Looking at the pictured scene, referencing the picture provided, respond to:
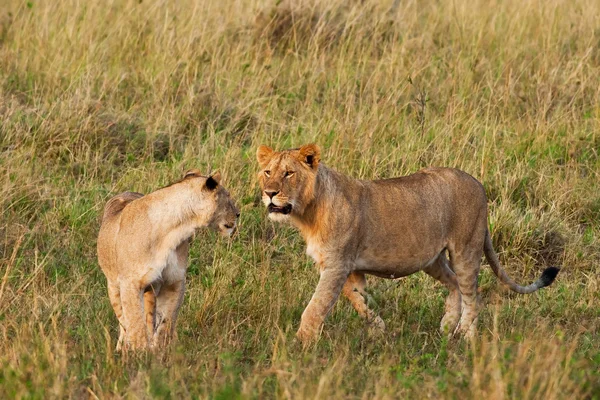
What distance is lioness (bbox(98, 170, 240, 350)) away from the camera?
5.15 metres

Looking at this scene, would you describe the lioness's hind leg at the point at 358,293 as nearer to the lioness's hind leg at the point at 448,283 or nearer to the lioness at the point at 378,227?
the lioness at the point at 378,227

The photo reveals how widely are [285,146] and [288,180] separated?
2339 mm

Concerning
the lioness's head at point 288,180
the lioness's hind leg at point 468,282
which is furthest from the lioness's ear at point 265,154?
the lioness's hind leg at point 468,282

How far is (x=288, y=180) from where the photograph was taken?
5520 mm

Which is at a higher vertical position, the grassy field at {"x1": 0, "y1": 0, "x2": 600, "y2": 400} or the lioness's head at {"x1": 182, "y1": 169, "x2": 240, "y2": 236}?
the lioness's head at {"x1": 182, "y1": 169, "x2": 240, "y2": 236}

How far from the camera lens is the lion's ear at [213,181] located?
519cm

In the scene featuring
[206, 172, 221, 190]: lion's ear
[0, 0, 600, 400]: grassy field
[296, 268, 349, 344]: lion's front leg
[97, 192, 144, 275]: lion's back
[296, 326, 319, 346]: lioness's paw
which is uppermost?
[206, 172, 221, 190]: lion's ear

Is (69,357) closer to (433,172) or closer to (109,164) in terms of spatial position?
(433,172)

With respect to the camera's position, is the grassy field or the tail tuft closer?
the grassy field

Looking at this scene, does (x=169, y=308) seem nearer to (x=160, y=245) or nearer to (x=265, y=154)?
(x=160, y=245)

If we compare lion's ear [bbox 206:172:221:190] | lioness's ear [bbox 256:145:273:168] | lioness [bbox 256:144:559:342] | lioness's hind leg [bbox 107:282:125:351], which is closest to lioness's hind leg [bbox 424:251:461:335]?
lioness [bbox 256:144:559:342]

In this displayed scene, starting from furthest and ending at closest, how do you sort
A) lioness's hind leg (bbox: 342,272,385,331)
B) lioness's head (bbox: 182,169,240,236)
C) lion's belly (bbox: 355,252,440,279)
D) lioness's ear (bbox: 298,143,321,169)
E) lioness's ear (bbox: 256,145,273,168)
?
lioness's hind leg (bbox: 342,272,385,331), lion's belly (bbox: 355,252,440,279), lioness's ear (bbox: 256,145,273,168), lioness's ear (bbox: 298,143,321,169), lioness's head (bbox: 182,169,240,236)

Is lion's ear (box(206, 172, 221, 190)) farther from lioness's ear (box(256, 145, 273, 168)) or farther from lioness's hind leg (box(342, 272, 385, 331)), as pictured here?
lioness's hind leg (box(342, 272, 385, 331))

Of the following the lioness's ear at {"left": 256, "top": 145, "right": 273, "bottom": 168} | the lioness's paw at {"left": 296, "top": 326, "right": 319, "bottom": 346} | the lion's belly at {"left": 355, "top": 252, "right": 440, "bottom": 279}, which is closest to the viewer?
the lioness's paw at {"left": 296, "top": 326, "right": 319, "bottom": 346}
